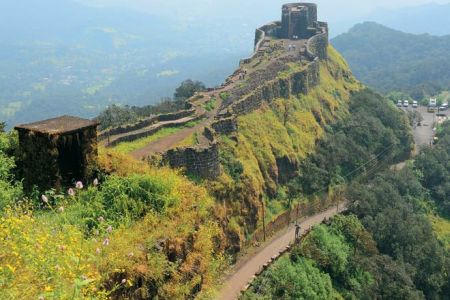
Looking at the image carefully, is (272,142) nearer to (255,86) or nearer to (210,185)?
(255,86)

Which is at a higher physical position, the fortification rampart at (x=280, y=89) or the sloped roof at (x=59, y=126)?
the sloped roof at (x=59, y=126)

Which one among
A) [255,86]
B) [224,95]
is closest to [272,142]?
[224,95]

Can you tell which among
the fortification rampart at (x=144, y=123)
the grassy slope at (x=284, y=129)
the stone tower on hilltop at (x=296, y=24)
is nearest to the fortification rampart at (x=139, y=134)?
the fortification rampart at (x=144, y=123)

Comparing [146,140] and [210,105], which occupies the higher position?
[210,105]

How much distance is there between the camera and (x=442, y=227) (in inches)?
1887

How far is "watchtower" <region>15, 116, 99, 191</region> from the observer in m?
15.5

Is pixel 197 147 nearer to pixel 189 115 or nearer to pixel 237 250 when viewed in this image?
pixel 237 250

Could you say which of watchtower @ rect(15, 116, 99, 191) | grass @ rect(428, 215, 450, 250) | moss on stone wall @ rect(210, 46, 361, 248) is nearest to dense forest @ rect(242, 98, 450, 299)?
grass @ rect(428, 215, 450, 250)

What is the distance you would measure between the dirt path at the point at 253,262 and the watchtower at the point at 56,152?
1033cm

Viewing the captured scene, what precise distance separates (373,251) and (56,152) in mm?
25539

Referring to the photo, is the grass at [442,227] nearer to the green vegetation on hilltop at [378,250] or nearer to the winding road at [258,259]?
A: the green vegetation on hilltop at [378,250]

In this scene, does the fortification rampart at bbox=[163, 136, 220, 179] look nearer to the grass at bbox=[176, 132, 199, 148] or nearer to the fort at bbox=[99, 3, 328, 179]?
the fort at bbox=[99, 3, 328, 179]

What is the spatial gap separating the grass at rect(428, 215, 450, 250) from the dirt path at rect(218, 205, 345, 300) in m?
15.0

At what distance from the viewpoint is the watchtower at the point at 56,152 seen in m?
15.5
